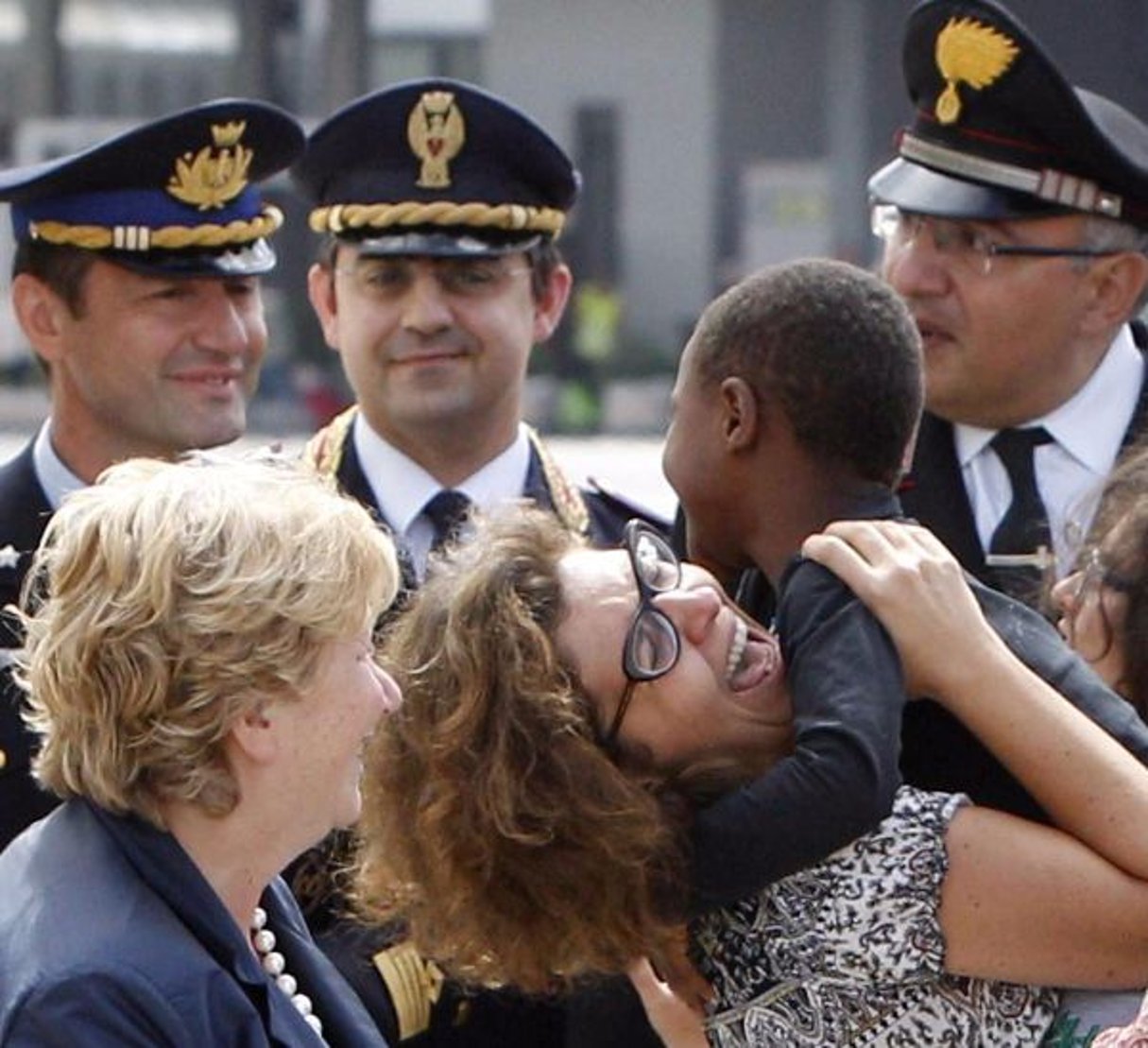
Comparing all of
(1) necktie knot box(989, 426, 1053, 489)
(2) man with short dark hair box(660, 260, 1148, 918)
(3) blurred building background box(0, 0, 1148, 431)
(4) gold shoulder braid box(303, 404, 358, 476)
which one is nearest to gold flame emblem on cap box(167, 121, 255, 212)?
(4) gold shoulder braid box(303, 404, 358, 476)

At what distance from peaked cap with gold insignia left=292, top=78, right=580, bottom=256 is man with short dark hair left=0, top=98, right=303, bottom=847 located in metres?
0.22

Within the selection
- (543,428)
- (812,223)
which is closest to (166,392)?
(543,428)

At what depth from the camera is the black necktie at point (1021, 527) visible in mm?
4027

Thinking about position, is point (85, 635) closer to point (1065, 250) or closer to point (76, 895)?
point (76, 895)


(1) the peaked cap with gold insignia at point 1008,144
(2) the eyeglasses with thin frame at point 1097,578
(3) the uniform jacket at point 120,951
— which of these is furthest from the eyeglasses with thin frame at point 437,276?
(3) the uniform jacket at point 120,951

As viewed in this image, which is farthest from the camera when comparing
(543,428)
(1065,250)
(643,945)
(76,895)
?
(543,428)

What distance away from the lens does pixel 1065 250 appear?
14.1ft

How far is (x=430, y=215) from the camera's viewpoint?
4594 mm

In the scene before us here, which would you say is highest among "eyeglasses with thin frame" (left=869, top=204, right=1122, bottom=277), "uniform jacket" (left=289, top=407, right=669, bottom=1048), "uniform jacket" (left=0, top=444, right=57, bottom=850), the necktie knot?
"eyeglasses with thin frame" (left=869, top=204, right=1122, bottom=277)

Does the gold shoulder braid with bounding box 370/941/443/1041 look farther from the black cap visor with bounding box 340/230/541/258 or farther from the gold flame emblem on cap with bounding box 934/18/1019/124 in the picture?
the gold flame emblem on cap with bounding box 934/18/1019/124

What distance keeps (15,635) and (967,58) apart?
1.73 m

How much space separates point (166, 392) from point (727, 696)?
193 centimetres

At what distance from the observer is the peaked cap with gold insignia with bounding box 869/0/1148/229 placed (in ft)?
14.0

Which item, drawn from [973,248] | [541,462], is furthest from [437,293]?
[973,248]
